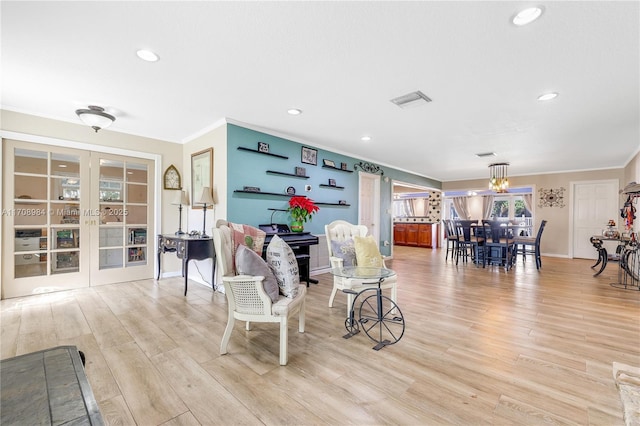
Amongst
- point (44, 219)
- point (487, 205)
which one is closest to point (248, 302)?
point (44, 219)

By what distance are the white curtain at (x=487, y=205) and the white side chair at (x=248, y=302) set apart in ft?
32.3

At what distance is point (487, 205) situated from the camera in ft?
32.8

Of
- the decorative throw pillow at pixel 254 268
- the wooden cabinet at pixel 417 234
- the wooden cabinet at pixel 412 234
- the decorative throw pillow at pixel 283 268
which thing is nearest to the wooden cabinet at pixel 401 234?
the wooden cabinet at pixel 417 234

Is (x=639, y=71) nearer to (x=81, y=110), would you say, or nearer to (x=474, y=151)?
(x=474, y=151)

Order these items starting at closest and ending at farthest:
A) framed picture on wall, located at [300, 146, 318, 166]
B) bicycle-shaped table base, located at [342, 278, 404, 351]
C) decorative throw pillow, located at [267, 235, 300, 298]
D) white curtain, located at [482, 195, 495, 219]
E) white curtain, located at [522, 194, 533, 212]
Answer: decorative throw pillow, located at [267, 235, 300, 298]
bicycle-shaped table base, located at [342, 278, 404, 351]
framed picture on wall, located at [300, 146, 318, 166]
white curtain, located at [522, 194, 533, 212]
white curtain, located at [482, 195, 495, 219]

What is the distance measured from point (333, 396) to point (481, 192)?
10.3 meters

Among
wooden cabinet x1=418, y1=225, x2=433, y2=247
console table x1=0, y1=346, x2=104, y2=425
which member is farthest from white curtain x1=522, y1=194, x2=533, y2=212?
console table x1=0, y1=346, x2=104, y2=425

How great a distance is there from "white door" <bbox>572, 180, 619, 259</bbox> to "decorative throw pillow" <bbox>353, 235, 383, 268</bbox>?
7.75m

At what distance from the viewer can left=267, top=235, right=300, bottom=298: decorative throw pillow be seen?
7.72 ft

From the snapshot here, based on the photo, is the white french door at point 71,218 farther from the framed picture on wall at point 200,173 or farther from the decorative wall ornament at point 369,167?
the decorative wall ornament at point 369,167

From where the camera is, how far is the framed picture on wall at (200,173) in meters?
4.20

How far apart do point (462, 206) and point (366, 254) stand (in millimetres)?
8741

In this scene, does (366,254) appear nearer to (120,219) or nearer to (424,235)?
(120,219)

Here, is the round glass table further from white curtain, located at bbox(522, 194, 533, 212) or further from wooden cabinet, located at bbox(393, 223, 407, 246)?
white curtain, located at bbox(522, 194, 533, 212)
